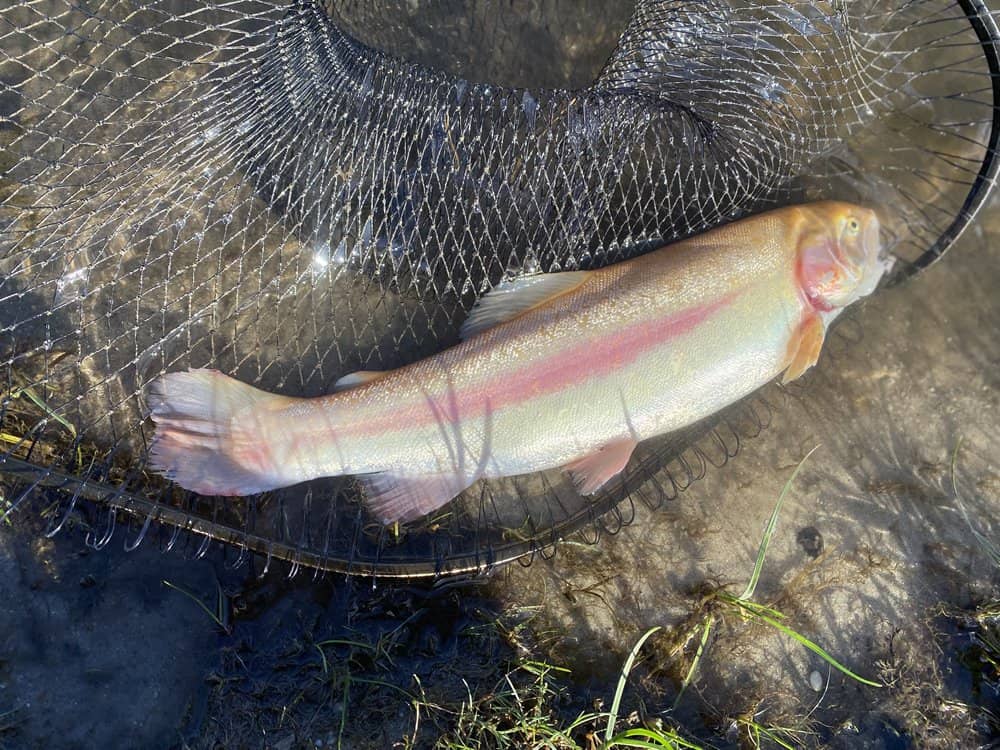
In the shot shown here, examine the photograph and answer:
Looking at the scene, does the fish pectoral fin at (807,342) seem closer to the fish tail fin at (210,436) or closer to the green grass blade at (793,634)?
the green grass blade at (793,634)

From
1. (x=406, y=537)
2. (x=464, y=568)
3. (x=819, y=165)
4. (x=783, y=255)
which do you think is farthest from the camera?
(x=819, y=165)

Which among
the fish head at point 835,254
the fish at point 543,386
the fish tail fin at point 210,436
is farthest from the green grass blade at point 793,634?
the fish tail fin at point 210,436

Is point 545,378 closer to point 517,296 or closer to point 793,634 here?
point 517,296

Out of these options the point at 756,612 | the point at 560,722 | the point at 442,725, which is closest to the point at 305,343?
the point at 442,725

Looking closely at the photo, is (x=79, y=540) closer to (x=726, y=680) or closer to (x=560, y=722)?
(x=560, y=722)

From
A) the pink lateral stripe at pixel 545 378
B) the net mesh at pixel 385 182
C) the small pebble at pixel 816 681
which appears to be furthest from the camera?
the small pebble at pixel 816 681

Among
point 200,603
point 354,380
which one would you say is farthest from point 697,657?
point 200,603
